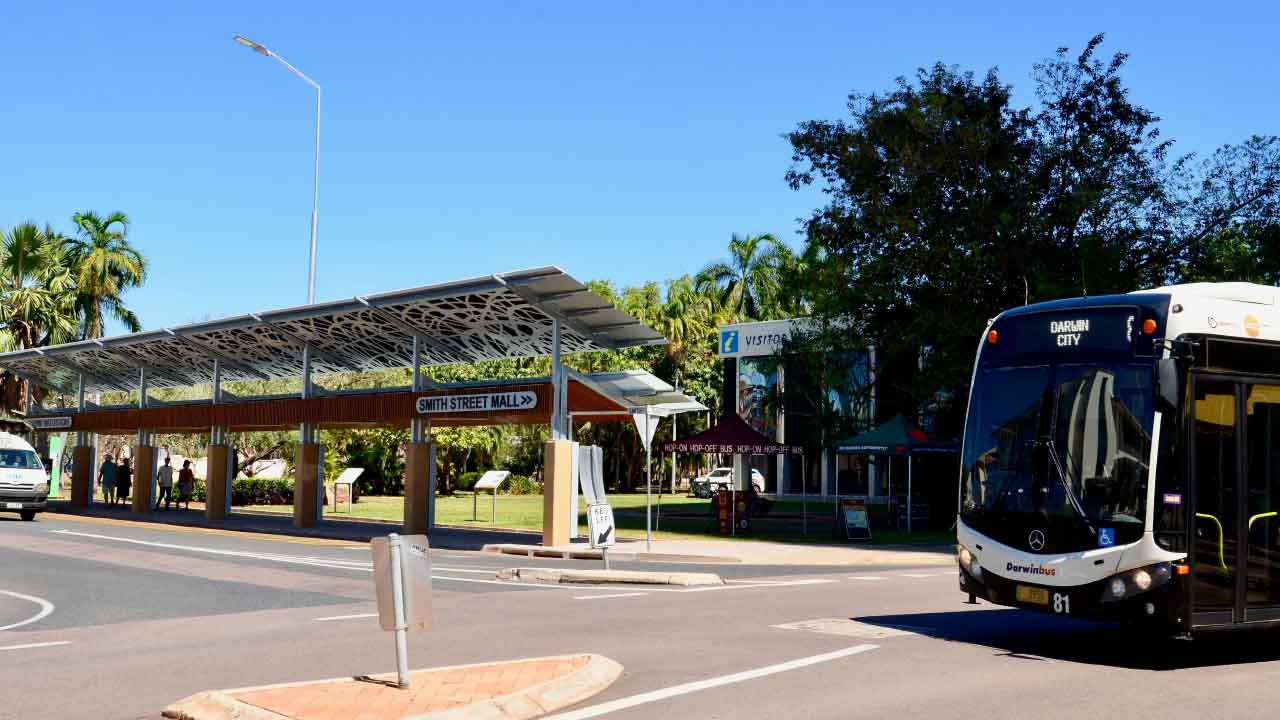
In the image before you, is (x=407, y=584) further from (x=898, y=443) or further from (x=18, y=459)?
(x=18, y=459)

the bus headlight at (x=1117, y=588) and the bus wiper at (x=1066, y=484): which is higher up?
the bus wiper at (x=1066, y=484)

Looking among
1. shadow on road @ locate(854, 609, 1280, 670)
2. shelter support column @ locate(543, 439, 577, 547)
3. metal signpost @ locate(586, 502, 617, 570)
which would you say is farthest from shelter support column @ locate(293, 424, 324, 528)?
shadow on road @ locate(854, 609, 1280, 670)

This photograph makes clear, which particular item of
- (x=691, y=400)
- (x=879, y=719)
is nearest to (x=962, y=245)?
(x=691, y=400)

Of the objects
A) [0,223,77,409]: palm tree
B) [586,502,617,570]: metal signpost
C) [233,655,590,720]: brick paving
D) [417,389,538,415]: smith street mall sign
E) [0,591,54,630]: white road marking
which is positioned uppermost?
[0,223,77,409]: palm tree

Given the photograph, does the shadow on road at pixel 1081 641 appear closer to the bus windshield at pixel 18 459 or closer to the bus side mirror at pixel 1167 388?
the bus side mirror at pixel 1167 388

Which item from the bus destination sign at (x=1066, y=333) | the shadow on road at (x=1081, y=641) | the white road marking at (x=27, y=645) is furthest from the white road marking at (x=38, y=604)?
the bus destination sign at (x=1066, y=333)

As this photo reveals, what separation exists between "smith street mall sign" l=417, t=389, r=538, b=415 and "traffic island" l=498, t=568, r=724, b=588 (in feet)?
26.5

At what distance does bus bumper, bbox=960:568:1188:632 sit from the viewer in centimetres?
998

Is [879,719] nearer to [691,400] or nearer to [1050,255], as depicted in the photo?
[691,400]

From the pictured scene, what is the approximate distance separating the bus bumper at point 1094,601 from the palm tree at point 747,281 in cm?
6417

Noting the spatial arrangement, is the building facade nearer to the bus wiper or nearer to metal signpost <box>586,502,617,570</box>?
metal signpost <box>586,502,617,570</box>

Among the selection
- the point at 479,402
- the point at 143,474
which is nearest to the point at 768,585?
the point at 479,402

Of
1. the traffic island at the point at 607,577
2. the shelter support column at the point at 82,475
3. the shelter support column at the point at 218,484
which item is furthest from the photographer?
the shelter support column at the point at 82,475

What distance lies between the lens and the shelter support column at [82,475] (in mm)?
47469
